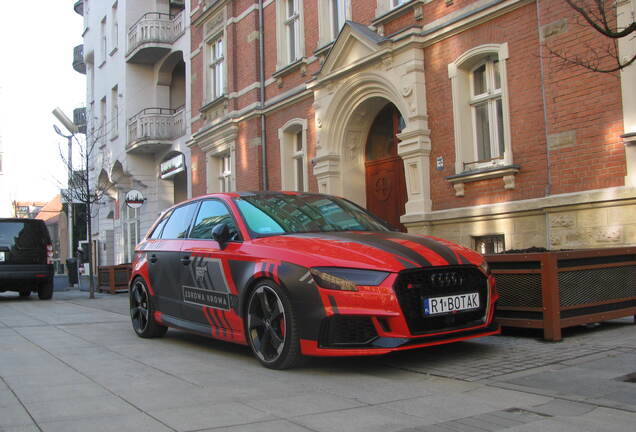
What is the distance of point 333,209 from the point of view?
6.62 meters

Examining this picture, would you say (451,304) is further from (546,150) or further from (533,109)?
(533,109)

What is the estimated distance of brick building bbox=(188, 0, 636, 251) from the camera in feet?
30.4

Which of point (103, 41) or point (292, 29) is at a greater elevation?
point (103, 41)

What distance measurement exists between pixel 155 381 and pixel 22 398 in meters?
0.93

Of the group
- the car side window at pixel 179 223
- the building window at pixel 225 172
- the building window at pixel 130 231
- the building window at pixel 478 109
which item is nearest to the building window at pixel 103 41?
the building window at pixel 130 231

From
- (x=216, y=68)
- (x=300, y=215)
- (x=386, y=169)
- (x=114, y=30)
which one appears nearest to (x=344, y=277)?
(x=300, y=215)

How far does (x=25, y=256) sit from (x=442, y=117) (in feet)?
32.9

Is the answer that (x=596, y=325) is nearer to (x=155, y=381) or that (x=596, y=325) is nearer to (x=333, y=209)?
(x=333, y=209)

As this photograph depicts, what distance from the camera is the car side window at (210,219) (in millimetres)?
6305

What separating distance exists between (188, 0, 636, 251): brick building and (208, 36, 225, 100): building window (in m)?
1.30

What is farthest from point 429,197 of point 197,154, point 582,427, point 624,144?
point 197,154

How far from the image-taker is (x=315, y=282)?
16.2 ft

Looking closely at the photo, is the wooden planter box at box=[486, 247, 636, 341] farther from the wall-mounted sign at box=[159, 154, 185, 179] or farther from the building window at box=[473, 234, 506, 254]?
the wall-mounted sign at box=[159, 154, 185, 179]

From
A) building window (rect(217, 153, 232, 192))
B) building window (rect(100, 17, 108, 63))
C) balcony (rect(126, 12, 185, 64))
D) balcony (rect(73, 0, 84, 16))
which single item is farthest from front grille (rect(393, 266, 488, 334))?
balcony (rect(73, 0, 84, 16))
